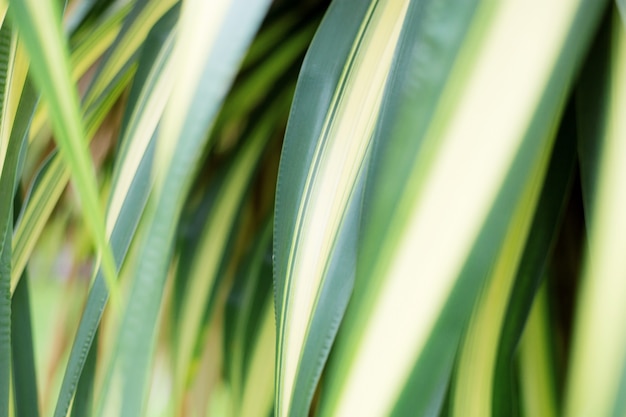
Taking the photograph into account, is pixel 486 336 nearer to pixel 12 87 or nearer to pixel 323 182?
pixel 323 182

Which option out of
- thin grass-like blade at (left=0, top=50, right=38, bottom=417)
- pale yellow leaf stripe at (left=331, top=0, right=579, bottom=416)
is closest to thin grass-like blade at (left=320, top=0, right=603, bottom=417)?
pale yellow leaf stripe at (left=331, top=0, right=579, bottom=416)

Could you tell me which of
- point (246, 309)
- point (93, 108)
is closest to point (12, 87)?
point (93, 108)

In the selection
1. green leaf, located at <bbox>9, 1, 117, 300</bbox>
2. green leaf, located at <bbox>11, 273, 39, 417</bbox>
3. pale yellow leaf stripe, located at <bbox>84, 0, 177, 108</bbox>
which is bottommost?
green leaf, located at <bbox>11, 273, 39, 417</bbox>

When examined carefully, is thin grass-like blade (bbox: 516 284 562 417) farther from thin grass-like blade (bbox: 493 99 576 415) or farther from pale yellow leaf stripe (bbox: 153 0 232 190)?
pale yellow leaf stripe (bbox: 153 0 232 190)

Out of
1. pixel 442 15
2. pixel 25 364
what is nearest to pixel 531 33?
pixel 442 15

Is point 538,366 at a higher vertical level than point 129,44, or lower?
lower

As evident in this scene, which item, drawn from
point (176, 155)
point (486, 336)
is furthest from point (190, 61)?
point (486, 336)

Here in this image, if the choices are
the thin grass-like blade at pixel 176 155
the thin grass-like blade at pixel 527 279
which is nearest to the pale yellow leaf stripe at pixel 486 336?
the thin grass-like blade at pixel 527 279

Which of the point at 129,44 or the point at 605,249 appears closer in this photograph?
the point at 605,249
